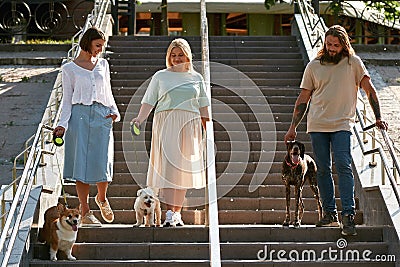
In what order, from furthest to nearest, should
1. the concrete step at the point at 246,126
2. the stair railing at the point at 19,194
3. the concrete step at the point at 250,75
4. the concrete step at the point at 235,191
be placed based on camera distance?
the concrete step at the point at 250,75 < the concrete step at the point at 246,126 < the concrete step at the point at 235,191 < the stair railing at the point at 19,194

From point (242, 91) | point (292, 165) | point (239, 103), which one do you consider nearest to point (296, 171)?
point (292, 165)

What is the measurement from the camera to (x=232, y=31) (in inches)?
1140

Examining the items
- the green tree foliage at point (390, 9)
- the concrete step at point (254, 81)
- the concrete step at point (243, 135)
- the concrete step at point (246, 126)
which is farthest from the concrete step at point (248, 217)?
the green tree foliage at point (390, 9)

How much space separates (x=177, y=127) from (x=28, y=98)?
19.9 feet

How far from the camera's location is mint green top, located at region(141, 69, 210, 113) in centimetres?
975

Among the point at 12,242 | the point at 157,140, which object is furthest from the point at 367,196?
the point at 12,242

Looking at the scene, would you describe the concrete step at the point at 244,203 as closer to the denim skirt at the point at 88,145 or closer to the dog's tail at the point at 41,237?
the denim skirt at the point at 88,145

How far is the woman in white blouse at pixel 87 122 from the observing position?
31.4ft

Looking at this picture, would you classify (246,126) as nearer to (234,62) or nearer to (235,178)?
(235,178)

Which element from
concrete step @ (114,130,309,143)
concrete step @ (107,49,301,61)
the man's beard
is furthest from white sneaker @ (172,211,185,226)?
concrete step @ (107,49,301,61)

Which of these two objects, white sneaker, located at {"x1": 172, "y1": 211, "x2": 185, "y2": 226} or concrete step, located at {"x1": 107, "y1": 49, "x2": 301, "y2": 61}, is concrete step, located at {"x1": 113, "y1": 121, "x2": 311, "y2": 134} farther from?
white sneaker, located at {"x1": 172, "y1": 211, "x2": 185, "y2": 226}

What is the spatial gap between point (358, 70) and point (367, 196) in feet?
4.64

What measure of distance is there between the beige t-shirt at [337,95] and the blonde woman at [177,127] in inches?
40.6

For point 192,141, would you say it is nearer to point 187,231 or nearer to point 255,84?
point 187,231
